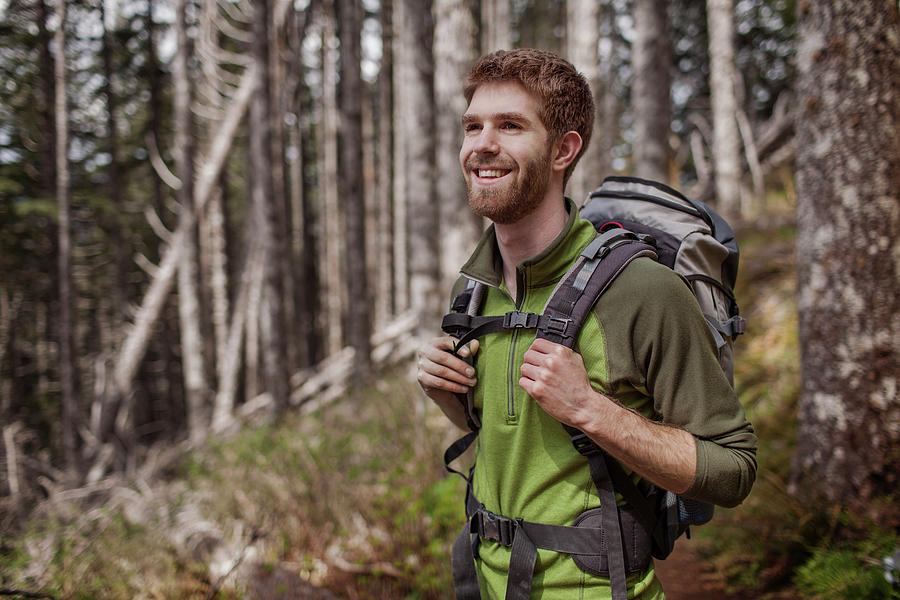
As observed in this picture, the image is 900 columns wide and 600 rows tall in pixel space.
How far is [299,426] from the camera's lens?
10641 mm

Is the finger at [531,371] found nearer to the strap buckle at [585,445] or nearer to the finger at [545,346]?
the finger at [545,346]

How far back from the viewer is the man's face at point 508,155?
67.2 inches

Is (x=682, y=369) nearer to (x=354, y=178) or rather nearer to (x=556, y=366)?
(x=556, y=366)

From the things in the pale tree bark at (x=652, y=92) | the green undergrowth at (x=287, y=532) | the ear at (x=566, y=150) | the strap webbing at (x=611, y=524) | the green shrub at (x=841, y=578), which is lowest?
the green undergrowth at (x=287, y=532)

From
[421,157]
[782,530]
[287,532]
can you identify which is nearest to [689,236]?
[782,530]

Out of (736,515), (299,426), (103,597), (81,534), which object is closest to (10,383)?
(299,426)

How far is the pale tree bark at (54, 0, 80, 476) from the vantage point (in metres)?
11.0

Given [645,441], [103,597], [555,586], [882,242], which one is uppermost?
[882,242]

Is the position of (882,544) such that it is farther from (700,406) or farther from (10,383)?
(10,383)

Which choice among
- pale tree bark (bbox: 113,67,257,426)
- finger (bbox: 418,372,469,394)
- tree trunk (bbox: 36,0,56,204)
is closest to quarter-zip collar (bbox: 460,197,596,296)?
finger (bbox: 418,372,469,394)

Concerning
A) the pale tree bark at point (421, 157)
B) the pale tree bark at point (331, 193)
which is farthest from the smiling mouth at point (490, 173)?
the pale tree bark at point (331, 193)

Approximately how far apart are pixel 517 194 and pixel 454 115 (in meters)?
4.69

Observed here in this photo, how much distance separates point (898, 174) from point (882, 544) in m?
2.16

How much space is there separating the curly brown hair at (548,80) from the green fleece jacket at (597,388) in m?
0.27
